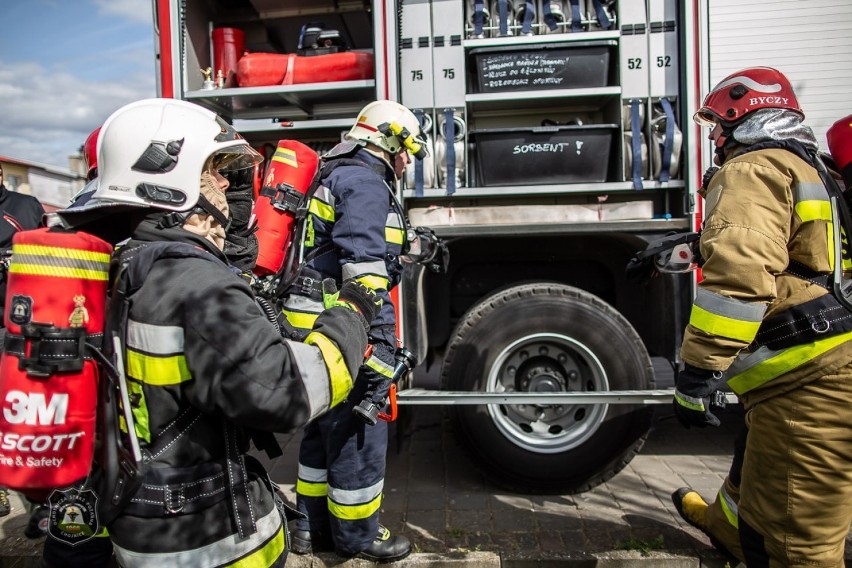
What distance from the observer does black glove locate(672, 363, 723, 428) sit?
6.88 ft

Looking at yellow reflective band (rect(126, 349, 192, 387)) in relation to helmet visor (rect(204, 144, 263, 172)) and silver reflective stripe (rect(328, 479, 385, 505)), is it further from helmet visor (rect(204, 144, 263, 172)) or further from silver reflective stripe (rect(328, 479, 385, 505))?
silver reflective stripe (rect(328, 479, 385, 505))

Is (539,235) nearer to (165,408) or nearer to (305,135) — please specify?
(305,135)

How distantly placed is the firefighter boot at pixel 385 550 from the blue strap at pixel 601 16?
111 inches

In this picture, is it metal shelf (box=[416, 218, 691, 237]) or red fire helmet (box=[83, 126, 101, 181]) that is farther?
metal shelf (box=[416, 218, 691, 237])

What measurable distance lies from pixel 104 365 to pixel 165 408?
0.54ft

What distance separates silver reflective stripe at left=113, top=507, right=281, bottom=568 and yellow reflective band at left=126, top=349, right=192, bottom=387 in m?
0.41

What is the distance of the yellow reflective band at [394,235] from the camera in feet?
9.66

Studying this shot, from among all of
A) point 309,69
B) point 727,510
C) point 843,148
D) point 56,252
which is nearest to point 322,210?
point 309,69

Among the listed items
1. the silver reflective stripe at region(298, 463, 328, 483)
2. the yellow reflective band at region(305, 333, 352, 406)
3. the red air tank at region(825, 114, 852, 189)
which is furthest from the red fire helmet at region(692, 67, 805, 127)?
the silver reflective stripe at region(298, 463, 328, 483)

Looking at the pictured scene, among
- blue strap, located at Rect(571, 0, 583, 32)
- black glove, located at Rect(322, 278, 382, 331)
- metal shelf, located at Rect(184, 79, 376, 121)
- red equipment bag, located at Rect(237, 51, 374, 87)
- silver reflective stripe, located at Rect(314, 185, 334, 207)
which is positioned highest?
blue strap, located at Rect(571, 0, 583, 32)

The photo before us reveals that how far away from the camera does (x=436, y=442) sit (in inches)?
176

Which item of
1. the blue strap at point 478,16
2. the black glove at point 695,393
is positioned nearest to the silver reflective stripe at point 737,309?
the black glove at point 695,393

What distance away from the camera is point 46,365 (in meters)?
1.24

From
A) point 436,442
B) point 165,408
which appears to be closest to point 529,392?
point 436,442
